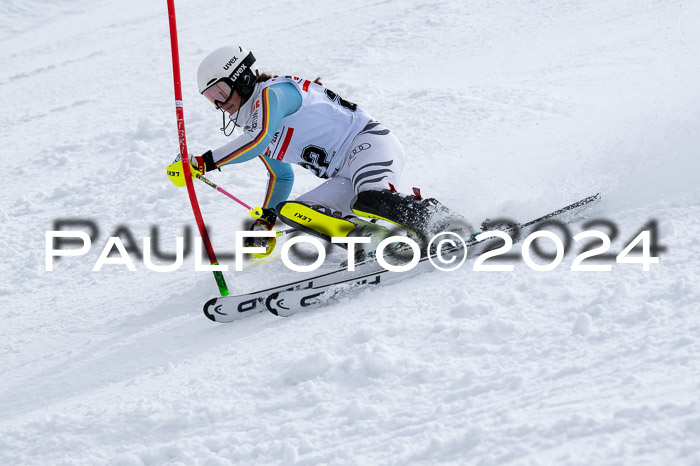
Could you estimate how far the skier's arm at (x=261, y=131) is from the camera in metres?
4.47

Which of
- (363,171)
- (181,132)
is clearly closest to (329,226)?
(363,171)

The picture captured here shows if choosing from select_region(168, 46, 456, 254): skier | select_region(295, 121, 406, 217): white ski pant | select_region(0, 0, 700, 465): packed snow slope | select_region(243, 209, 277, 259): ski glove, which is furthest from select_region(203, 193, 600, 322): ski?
select_region(243, 209, 277, 259): ski glove

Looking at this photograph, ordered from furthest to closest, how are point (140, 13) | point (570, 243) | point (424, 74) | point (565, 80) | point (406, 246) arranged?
point (140, 13) → point (424, 74) → point (565, 80) → point (406, 246) → point (570, 243)

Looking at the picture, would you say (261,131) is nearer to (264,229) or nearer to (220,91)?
(220,91)

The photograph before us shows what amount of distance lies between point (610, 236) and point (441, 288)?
108 centimetres

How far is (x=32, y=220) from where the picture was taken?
665cm

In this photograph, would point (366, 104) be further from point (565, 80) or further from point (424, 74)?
point (565, 80)

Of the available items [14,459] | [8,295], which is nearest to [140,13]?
[8,295]

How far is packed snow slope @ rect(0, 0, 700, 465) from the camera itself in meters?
2.75

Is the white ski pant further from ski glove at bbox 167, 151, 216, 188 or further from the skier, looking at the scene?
ski glove at bbox 167, 151, 216, 188

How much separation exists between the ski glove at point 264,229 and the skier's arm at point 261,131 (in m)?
0.86

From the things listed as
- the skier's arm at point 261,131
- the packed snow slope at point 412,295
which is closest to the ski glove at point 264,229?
the packed snow slope at point 412,295

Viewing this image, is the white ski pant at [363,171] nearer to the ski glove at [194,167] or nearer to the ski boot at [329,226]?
the ski boot at [329,226]

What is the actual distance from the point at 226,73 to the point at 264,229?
127 centimetres
